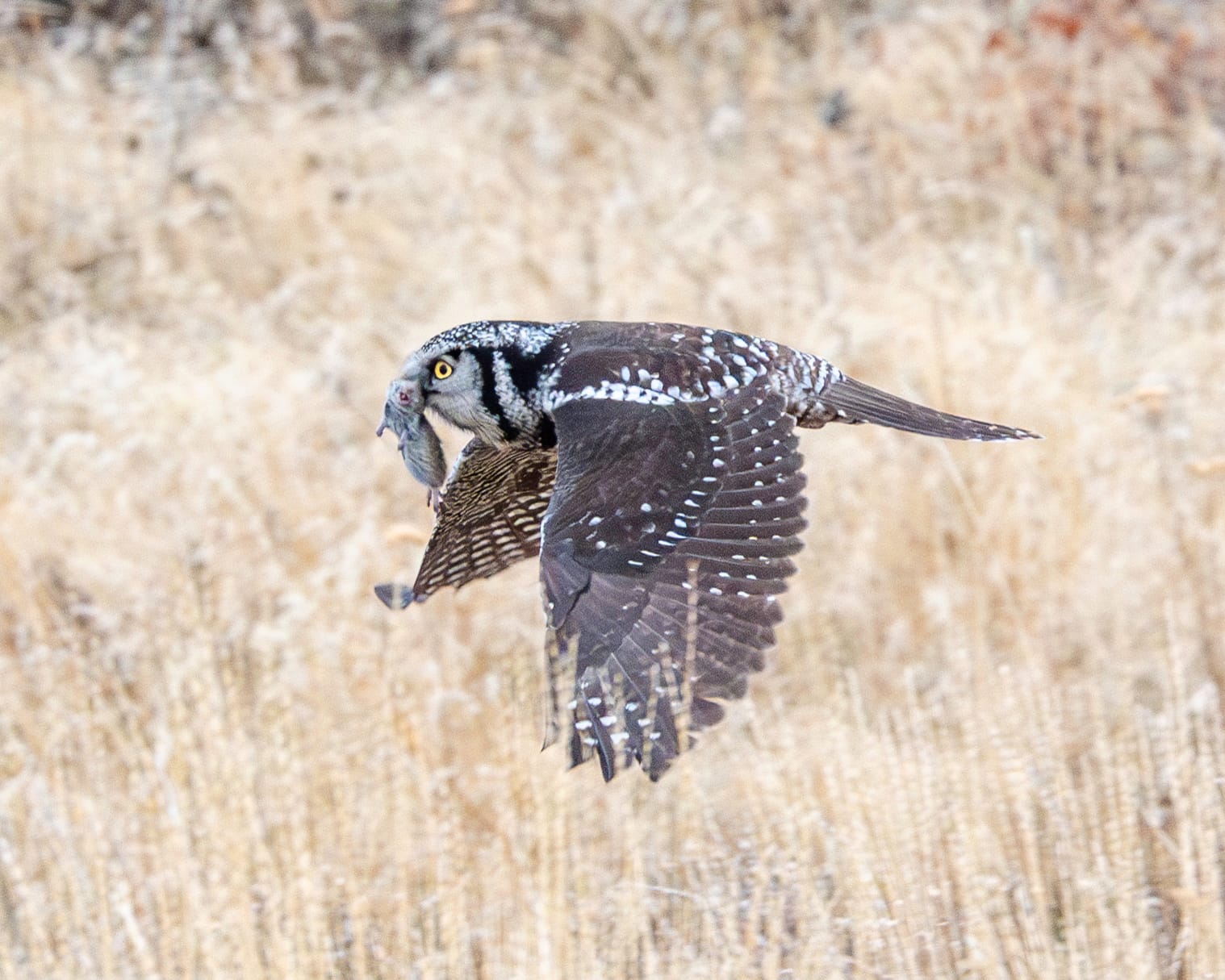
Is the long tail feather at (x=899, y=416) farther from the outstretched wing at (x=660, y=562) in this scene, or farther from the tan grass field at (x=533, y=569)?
the tan grass field at (x=533, y=569)

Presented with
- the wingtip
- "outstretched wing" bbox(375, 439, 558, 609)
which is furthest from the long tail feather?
the wingtip

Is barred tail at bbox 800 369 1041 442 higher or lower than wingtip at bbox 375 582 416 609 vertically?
higher

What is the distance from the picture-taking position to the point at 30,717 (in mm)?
4047

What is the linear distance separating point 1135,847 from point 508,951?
1.22m

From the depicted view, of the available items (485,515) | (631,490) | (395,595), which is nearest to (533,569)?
(485,515)

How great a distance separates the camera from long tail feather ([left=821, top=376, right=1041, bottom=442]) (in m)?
3.31

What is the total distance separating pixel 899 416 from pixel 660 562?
0.80 metres

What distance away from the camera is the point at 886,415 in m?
3.34

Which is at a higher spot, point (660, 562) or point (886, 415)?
point (886, 415)

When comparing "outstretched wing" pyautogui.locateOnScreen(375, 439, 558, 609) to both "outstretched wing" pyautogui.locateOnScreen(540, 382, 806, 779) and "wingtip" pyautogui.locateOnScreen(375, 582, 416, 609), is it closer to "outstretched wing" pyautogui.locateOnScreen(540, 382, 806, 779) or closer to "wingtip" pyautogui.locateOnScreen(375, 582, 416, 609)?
"wingtip" pyautogui.locateOnScreen(375, 582, 416, 609)

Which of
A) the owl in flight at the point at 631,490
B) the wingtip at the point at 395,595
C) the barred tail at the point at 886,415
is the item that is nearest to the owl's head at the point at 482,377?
the owl in flight at the point at 631,490

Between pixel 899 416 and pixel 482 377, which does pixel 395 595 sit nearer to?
Answer: pixel 482 377

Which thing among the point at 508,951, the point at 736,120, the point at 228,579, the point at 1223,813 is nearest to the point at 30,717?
the point at 228,579

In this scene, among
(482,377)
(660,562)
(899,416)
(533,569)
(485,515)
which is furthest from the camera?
(533,569)
